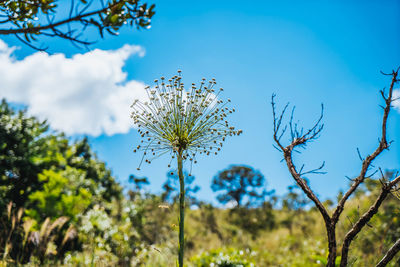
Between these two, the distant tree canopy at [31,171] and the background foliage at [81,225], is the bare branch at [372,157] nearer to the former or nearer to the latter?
the background foliage at [81,225]

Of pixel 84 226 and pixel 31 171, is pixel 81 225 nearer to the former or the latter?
pixel 84 226

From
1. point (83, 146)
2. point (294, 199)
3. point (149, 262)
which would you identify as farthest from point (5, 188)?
point (294, 199)

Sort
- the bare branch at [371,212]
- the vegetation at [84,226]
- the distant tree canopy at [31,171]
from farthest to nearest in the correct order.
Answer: the distant tree canopy at [31,171] < the vegetation at [84,226] < the bare branch at [371,212]

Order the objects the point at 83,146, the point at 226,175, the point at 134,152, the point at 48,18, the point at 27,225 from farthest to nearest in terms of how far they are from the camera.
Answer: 1. the point at 226,175
2. the point at 83,146
3. the point at 27,225
4. the point at 134,152
5. the point at 48,18

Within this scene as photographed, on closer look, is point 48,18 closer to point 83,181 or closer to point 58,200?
point 58,200

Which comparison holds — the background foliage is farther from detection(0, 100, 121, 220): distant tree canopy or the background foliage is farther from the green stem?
the green stem

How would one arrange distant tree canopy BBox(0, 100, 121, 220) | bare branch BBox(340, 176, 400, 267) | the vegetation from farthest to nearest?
distant tree canopy BBox(0, 100, 121, 220)
the vegetation
bare branch BBox(340, 176, 400, 267)

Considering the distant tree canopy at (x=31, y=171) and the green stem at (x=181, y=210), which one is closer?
the green stem at (x=181, y=210)

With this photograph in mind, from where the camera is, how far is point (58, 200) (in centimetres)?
1077

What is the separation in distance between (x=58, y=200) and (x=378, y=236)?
36.8 ft

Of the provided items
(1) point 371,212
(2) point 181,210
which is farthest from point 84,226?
(1) point 371,212

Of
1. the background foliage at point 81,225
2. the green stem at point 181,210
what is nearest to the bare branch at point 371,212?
the green stem at point 181,210

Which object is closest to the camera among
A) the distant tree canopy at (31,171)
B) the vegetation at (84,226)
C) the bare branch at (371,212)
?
the bare branch at (371,212)

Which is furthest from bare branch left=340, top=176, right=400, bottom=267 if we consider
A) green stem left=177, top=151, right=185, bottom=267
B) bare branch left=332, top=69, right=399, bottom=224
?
green stem left=177, top=151, right=185, bottom=267
